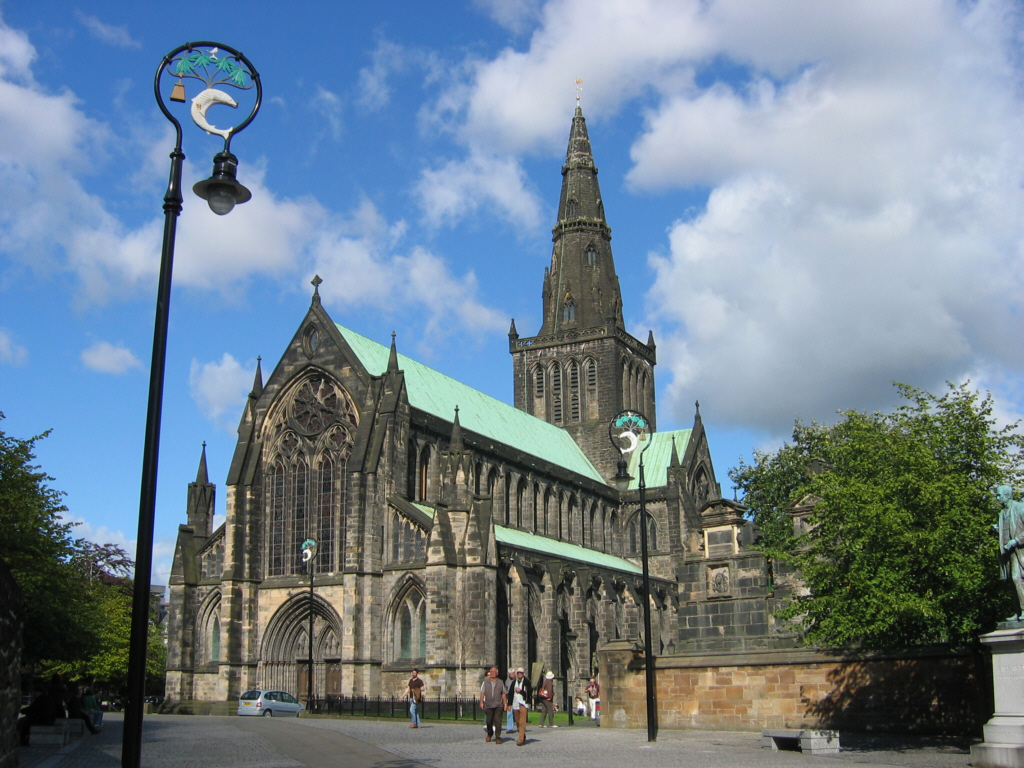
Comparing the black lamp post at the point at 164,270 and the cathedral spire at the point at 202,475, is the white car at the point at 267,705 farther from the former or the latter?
the black lamp post at the point at 164,270

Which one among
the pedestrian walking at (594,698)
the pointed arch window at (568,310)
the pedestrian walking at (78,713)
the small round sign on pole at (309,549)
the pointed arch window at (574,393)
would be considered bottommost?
the pedestrian walking at (594,698)

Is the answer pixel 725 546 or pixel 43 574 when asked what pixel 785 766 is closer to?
pixel 725 546

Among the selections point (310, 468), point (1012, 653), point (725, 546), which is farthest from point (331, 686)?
point (1012, 653)

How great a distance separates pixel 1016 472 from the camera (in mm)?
22578

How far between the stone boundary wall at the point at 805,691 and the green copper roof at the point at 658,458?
3472 centimetres

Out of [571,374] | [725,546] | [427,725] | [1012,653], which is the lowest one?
[427,725]

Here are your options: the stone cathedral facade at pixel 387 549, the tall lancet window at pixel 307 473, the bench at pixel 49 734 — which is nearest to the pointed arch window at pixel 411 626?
the stone cathedral facade at pixel 387 549

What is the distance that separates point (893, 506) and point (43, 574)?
72.4ft

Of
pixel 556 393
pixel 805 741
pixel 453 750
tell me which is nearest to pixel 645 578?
pixel 805 741

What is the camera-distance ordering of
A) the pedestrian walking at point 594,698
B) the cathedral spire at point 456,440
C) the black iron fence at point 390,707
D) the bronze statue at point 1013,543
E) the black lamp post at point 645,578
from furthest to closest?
the cathedral spire at point 456,440, the black iron fence at point 390,707, the pedestrian walking at point 594,698, the black lamp post at point 645,578, the bronze statue at point 1013,543

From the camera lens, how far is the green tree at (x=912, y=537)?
20688mm

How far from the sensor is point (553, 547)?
52094mm

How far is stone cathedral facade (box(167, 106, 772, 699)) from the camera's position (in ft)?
134

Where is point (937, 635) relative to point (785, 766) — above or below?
above
